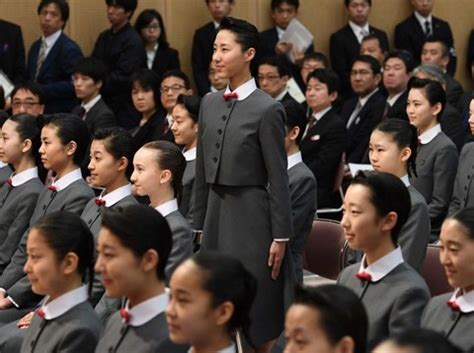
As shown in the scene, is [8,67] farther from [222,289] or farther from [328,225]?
[222,289]

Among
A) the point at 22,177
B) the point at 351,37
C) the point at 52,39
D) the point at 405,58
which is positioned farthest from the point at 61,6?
the point at 22,177

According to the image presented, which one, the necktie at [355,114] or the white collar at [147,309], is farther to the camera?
the necktie at [355,114]

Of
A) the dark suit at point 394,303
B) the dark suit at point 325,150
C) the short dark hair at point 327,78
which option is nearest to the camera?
the dark suit at point 394,303

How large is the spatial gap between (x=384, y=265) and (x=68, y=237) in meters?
0.96

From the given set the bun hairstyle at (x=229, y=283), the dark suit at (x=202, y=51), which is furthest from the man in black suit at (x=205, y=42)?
the bun hairstyle at (x=229, y=283)

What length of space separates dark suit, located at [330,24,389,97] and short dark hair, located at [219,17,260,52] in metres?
4.49

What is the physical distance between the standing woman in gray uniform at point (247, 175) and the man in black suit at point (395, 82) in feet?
11.1

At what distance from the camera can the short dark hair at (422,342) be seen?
237 centimetres

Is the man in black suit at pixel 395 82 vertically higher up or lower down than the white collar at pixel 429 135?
lower down

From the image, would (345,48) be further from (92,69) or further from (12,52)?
(12,52)

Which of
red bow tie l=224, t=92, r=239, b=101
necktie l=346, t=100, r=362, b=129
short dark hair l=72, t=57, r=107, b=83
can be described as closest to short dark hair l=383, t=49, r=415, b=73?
necktie l=346, t=100, r=362, b=129

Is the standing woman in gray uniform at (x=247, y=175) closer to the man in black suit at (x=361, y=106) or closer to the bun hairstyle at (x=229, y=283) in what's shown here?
the bun hairstyle at (x=229, y=283)

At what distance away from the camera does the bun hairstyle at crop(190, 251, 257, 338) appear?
2.90 metres

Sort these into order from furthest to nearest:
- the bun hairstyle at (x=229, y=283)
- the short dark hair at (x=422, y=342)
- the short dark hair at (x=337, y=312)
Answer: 1. the bun hairstyle at (x=229, y=283)
2. the short dark hair at (x=337, y=312)
3. the short dark hair at (x=422, y=342)
